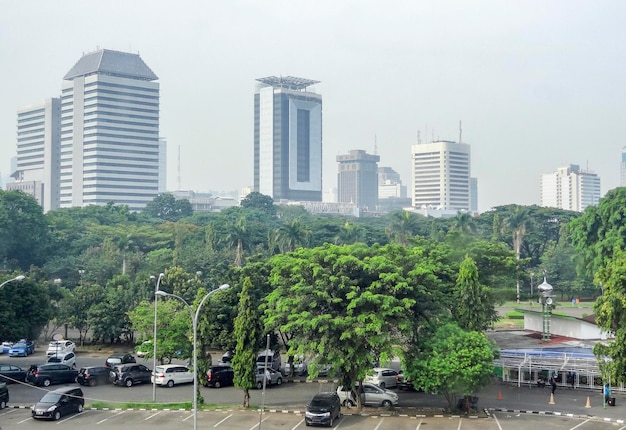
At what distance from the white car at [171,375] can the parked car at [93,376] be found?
333cm

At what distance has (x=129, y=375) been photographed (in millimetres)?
45250

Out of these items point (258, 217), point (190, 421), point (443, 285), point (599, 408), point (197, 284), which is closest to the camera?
point (190, 421)

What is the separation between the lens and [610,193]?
80375 mm

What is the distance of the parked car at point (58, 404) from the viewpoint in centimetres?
3588

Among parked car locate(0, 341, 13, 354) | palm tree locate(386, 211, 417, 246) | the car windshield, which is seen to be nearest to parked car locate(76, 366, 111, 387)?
the car windshield

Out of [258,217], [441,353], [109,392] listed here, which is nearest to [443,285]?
[441,353]

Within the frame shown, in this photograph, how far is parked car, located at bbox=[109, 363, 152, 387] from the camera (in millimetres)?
45125

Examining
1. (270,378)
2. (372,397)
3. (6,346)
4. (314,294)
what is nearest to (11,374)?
(6,346)

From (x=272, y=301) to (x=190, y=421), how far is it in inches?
288

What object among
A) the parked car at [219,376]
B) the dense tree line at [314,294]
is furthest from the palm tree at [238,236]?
the parked car at [219,376]

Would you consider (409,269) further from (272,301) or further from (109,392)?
(109,392)

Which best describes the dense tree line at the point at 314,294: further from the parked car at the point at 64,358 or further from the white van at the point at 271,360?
the parked car at the point at 64,358

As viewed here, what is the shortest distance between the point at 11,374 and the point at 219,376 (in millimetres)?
12583

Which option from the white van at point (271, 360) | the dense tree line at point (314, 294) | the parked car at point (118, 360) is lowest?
the parked car at point (118, 360)
